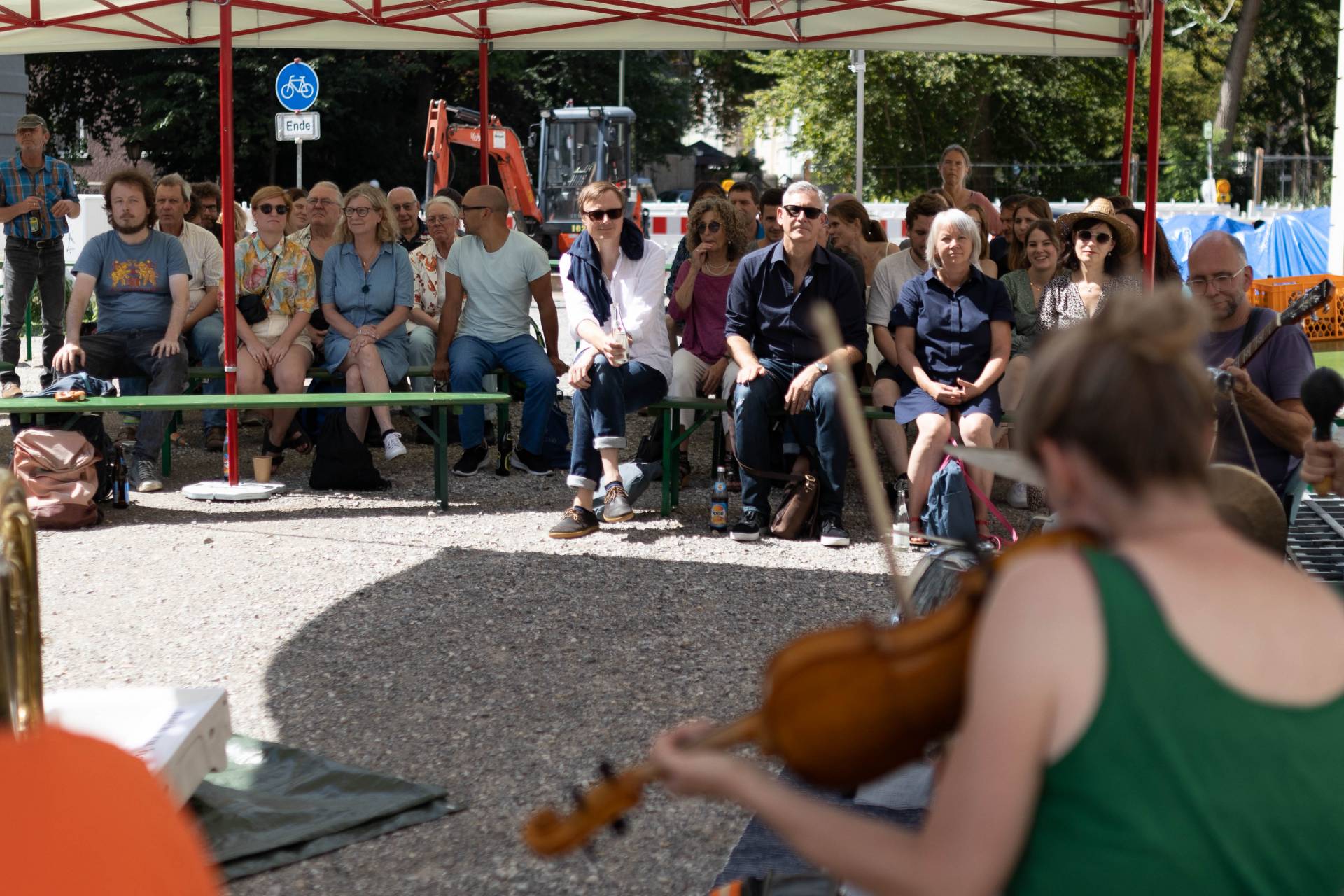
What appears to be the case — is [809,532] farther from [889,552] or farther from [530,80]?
[530,80]

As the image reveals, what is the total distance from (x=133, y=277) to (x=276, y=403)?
4.82 feet

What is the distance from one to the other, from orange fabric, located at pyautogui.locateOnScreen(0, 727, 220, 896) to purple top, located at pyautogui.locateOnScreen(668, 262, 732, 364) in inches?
236

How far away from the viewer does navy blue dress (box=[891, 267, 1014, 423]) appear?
21.0 feet

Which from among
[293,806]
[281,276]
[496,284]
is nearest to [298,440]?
[281,276]

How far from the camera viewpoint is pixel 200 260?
28.0ft

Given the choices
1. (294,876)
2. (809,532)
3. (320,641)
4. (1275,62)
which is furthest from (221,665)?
(1275,62)

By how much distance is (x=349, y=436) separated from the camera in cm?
750

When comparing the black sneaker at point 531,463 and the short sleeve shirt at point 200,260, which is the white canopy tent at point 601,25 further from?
the black sneaker at point 531,463

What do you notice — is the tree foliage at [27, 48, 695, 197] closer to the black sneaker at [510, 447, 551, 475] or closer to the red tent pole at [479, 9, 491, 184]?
the red tent pole at [479, 9, 491, 184]

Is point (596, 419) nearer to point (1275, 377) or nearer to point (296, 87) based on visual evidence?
point (1275, 377)

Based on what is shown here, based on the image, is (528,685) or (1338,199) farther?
(1338,199)

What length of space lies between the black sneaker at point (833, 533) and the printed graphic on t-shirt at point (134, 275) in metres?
3.82

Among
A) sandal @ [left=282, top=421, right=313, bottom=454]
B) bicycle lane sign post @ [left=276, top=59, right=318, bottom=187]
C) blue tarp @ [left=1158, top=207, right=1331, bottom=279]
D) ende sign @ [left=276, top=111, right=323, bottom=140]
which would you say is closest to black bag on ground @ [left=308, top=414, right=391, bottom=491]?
sandal @ [left=282, top=421, right=313, bottom=454]

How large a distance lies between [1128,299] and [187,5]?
8.68m
